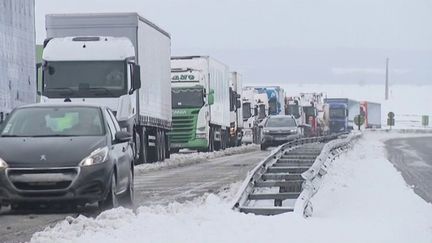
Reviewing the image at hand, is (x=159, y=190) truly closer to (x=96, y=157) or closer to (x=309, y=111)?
(x=96, y=157)

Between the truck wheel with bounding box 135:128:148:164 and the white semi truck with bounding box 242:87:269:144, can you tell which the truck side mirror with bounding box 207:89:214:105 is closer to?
the truck wheel with bounding box 135:128:148:164

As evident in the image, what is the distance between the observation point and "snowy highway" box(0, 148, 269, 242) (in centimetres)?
1107

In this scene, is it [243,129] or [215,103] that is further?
[243,129]

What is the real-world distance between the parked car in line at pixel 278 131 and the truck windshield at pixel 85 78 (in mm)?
22194

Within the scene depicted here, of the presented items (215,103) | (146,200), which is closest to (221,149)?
(215,103)

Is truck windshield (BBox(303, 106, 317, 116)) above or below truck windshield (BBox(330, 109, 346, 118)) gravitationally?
above

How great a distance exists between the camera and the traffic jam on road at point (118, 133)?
1155 cm

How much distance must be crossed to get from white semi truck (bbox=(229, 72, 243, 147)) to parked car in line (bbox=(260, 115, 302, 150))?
72.4 inches

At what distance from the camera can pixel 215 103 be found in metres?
38.9

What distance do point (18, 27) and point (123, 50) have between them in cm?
294

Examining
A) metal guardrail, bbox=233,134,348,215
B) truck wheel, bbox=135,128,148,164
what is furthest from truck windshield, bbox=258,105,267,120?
metal guardrail, bbox=233,134,348,215

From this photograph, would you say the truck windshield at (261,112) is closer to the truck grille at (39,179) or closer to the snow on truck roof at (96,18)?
the snow on truck roof at (96,18)

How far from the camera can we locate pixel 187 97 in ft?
115

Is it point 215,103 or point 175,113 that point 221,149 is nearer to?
point 215,103
